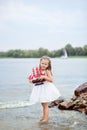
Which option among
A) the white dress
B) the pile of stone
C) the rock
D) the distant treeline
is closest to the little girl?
the white dress

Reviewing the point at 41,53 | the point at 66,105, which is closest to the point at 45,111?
the point at 66,105

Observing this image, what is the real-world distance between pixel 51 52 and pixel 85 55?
1.69 ft

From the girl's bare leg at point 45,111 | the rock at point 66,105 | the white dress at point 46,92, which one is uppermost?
the white dress at point 46,92

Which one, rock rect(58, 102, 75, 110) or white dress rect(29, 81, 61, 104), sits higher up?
white dress rect(29, 81, 61, 104)

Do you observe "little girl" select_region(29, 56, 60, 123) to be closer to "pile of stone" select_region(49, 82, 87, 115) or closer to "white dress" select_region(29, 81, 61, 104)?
"white dress" select_region(29, 81, 61, 104)

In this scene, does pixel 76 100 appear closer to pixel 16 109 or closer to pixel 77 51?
pixel 16 109

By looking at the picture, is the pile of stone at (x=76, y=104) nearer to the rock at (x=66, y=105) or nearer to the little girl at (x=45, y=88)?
the rock at (x=66, y=105)

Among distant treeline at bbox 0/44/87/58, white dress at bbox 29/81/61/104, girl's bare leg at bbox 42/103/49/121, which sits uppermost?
distant treeline at bbox 0/44/87/58

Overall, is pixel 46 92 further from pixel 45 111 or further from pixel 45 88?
pixel 45 111

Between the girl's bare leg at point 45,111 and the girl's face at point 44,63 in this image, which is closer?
the girl's face at point 44,63

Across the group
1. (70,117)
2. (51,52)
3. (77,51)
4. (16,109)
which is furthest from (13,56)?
(70,117)

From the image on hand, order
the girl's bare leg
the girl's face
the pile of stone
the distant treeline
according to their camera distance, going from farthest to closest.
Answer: the distant treeline → the pile of stone → the girl's bare leg → the girl's face

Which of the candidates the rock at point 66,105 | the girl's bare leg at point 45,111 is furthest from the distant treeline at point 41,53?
the girl's bare leg at point 45,111

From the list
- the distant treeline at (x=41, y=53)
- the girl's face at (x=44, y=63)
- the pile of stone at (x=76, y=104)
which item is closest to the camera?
the girl's face at (x=44, y=63)
